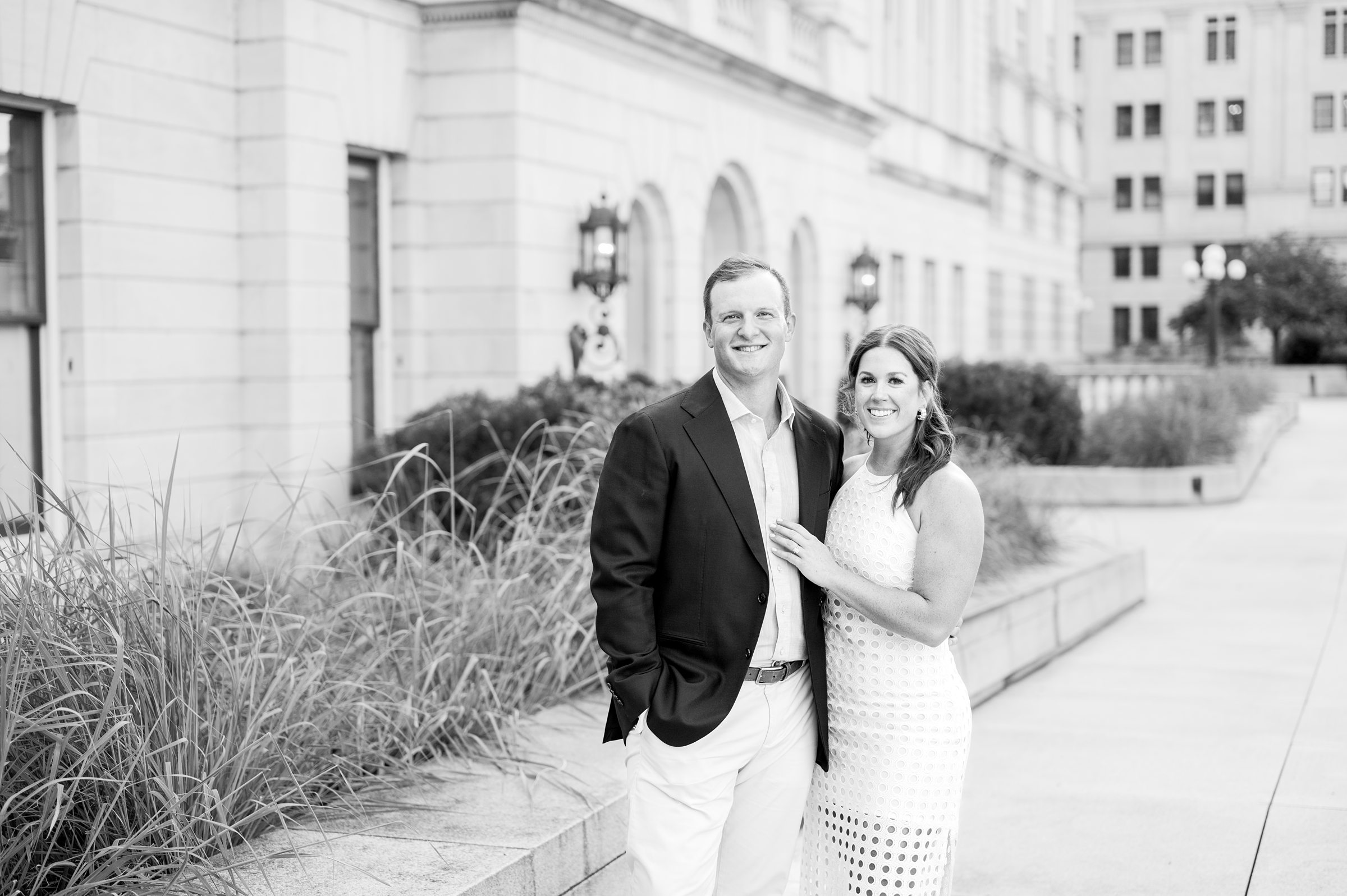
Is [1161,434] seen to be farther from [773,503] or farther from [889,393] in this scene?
[773,503]

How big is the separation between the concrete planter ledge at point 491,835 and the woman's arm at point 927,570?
4.40 feet

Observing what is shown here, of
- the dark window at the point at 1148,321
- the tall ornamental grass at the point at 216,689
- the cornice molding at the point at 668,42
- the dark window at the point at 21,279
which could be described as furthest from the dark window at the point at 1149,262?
the tall ornamental grass at the point at 216,689

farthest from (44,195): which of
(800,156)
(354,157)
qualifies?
(800,156)

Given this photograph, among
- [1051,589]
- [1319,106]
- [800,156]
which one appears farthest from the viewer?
[1319,106]

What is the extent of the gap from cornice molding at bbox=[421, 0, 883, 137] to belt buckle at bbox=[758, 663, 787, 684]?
34.7 ft

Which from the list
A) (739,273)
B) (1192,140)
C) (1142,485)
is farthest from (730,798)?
(1192,140)

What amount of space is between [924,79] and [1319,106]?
50.7 meters

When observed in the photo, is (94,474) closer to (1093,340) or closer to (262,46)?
(262,46)

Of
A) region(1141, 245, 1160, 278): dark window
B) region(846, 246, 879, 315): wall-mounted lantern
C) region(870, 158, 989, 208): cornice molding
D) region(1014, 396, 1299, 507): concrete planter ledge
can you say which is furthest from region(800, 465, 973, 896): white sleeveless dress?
region(1141, 245, 1160, 278): dark window

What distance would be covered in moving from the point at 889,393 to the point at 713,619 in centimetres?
71

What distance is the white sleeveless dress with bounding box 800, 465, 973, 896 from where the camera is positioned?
3.93 meters

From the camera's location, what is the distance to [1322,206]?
73.6 metres

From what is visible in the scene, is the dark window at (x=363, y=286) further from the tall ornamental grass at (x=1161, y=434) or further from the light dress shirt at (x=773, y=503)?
the light dress shirt at (x=773, y=503)

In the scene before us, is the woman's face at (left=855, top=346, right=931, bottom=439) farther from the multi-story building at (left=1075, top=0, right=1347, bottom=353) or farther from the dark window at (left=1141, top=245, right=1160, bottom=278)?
the dark window at (left=1141, top=245, right=1160, bottom=278)
